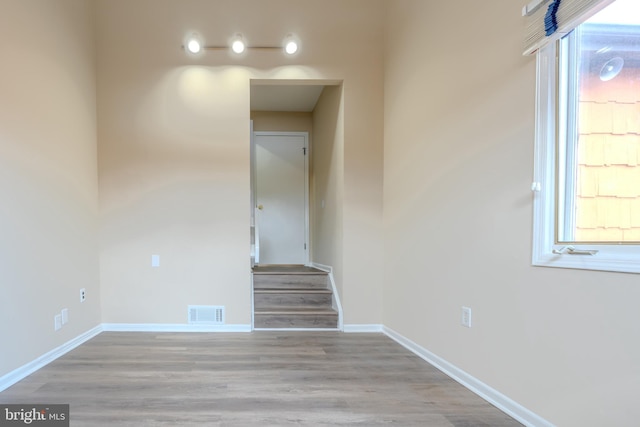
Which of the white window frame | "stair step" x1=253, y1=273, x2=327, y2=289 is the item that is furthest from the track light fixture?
"stair step" x1=253, y1=273, x2=327, y2=289

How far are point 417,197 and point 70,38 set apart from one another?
3.26 metres

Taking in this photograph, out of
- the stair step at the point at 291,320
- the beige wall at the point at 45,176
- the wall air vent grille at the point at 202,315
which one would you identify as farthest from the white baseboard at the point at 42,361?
the stair step at the point at 291,320

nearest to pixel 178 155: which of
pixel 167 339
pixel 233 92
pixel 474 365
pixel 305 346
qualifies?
pixel 233 92

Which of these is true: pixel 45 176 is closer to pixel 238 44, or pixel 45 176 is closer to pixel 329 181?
pixel 238 44

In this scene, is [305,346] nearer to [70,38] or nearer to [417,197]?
[417,197]

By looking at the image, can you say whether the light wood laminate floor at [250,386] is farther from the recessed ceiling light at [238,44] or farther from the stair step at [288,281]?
the recessed ceiling light at [238,44]

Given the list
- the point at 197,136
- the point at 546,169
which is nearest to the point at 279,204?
the point at 197,136

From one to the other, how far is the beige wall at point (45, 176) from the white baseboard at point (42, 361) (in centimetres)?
4

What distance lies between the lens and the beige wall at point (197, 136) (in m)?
3.16

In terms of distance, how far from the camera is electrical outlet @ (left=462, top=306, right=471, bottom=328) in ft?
6.88

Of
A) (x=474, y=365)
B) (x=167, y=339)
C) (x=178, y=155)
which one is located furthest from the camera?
(x=178, y=155)

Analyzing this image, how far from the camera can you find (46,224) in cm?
246

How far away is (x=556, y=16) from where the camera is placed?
153 centimetres

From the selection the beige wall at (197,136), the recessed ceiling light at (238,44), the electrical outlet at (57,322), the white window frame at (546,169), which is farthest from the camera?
the beige wall at (197,136)
